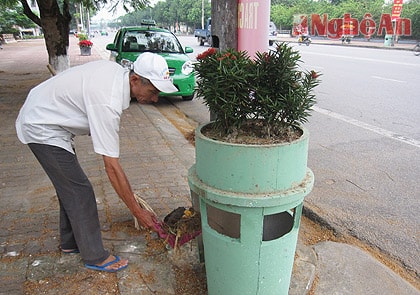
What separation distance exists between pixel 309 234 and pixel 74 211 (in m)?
1.91

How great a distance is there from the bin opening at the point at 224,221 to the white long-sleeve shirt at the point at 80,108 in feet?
2.15

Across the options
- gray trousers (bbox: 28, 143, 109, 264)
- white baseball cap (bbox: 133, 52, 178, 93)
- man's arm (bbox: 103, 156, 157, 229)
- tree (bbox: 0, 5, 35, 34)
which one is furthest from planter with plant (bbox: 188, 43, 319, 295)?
tree (bbox: 0, 5, 35, 34)

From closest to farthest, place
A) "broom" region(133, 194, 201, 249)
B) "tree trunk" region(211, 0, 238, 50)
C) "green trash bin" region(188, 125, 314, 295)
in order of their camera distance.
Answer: "green trash bin" region(188, 125, 314, 295) → "broom" region(133, 194, 201, 249) → "tree trunk" region(211, 0, 238, 50)

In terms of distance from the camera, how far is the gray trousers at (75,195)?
2.24m

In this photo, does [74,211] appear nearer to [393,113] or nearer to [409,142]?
[409,142]

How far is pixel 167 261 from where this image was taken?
265cm

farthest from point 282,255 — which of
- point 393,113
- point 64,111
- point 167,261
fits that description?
point 393,113

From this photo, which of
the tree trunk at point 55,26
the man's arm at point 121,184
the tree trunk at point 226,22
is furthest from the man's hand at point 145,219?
the tree trunk at point 55,26

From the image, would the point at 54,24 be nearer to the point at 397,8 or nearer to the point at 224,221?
the point at 224,221

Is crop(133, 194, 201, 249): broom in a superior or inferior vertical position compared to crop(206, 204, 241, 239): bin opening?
inferior

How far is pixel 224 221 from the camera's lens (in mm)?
2211

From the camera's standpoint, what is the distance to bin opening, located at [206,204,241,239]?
2174 millimetres

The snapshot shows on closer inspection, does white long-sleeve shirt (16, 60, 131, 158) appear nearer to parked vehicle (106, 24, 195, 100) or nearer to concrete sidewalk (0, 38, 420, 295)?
concrete sidewalk (0, 38, 420, 295)

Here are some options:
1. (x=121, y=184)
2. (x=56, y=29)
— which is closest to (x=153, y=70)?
(x=121, y=184)
